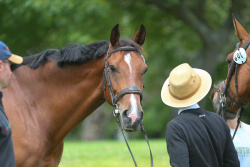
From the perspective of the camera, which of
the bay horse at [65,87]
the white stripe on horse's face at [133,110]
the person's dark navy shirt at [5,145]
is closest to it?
the person's dark navy shirt at [5,145]

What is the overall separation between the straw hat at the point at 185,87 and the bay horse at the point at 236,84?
1273mm

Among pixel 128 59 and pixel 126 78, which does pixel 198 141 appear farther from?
pixel 128 59

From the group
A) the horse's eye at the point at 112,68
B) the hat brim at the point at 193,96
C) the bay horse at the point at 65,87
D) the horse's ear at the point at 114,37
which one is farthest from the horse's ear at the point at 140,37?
the hat brim at the point at 193,96

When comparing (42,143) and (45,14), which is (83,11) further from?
(42,143)

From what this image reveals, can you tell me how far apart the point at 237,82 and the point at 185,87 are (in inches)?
60.7

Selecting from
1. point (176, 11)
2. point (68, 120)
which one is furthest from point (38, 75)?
point (176, 11)

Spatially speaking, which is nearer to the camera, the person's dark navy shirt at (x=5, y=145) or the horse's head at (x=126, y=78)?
the person's dark navy shirt at (x=5, y=145)

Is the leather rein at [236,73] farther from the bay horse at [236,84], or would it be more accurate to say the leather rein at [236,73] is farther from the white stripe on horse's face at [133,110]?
the white stripe on horse's face at [133,110]

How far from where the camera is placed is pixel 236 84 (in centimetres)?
502

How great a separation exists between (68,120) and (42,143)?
0.47 m

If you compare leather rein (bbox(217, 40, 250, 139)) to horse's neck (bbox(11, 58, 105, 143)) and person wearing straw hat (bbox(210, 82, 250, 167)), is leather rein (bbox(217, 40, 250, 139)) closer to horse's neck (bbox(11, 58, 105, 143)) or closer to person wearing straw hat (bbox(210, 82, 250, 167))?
person wearing straw hat (bbox(210, 82, 250, 167))

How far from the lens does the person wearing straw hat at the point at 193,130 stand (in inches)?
141

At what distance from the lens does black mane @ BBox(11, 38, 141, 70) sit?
196 inches

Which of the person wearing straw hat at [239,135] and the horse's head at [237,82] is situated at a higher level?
the horse's head at [237,82]
